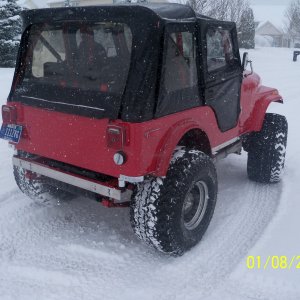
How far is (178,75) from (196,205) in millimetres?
1216

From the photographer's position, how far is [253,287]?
10.1 feet

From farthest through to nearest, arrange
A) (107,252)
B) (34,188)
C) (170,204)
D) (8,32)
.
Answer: (8,32)
(34,188)
(107,252)
(170,204)

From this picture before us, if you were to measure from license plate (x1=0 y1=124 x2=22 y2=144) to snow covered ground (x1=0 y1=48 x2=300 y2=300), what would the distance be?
0.86 meters

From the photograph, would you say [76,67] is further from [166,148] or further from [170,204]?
[170,204]

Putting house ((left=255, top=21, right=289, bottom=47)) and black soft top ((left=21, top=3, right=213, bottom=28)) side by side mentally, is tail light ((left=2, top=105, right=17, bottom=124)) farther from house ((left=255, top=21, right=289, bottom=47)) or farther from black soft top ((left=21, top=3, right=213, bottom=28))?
house ((left=255, top=21, right=289, bottom=47))

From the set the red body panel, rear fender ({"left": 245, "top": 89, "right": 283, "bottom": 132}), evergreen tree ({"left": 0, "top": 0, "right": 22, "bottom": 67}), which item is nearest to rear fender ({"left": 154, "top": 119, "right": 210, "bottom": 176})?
the red body panel

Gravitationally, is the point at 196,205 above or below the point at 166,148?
below

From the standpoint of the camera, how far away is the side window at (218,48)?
3.76m

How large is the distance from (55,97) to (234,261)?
2051mm

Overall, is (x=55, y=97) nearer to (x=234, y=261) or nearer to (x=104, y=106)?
(x=104, y=106)

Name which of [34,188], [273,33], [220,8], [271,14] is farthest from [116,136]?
[271,14]

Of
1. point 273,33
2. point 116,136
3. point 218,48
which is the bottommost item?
point 273,33

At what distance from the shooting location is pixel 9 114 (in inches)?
145
